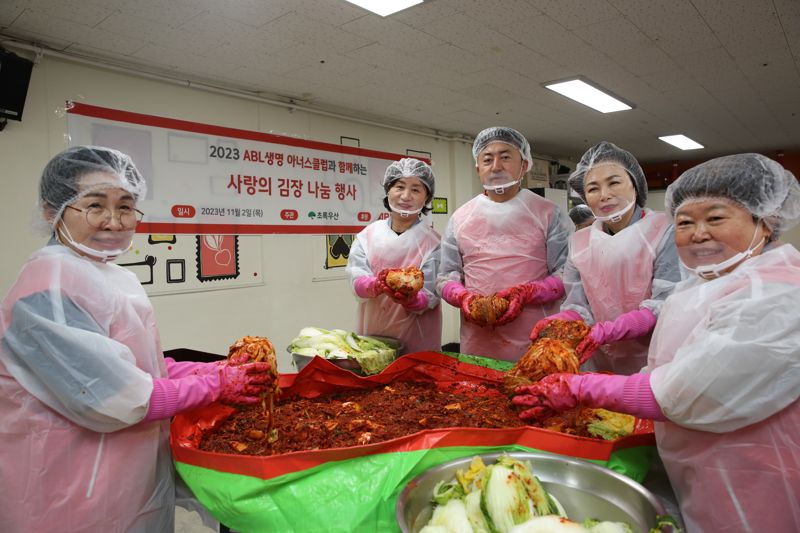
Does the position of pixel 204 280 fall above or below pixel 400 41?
below

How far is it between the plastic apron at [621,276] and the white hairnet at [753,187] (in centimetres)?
75

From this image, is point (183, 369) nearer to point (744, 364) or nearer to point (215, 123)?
point (744, 364)

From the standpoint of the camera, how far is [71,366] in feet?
4.04

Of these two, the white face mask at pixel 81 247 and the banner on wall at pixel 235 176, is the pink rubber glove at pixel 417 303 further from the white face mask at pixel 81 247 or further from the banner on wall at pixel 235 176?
the banner on wall at pixel 235 176

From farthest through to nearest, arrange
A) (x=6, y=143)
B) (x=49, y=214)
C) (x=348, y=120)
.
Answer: (x=348, y=120), (x=6, y=143), (x=49, y=214)

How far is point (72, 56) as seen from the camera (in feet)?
11.2

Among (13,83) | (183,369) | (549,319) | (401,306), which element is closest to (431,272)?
(401,306)

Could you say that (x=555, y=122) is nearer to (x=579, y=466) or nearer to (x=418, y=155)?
(x=418, y=155)

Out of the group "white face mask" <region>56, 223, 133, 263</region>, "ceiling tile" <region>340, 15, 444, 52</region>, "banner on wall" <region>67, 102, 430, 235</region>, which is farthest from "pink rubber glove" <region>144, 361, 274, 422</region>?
"banner on wall" <region>67, 102, 430, 235</region>

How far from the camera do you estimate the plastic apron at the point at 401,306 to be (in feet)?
9.50

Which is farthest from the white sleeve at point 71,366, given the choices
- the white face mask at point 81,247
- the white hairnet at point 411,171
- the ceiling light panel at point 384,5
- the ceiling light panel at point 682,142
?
the ceiling light panel at point 682,142

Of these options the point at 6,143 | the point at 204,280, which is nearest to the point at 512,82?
the point at 204,280

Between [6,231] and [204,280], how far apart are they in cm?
141

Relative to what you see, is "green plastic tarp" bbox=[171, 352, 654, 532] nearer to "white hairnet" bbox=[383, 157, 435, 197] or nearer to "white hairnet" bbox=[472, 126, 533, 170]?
"white hairnet" bbox=[472, 126, 533, 170]
